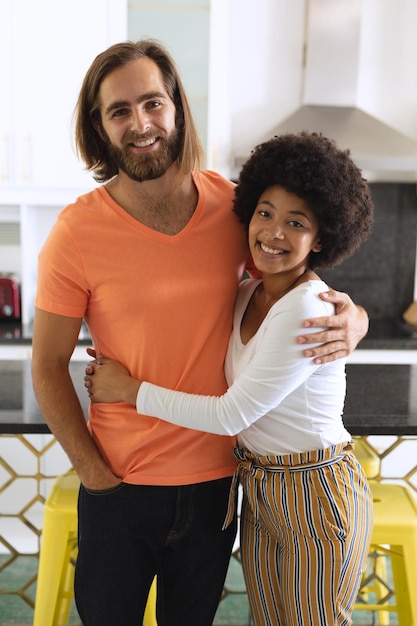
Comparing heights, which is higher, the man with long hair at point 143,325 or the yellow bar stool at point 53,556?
the man with long hair at point 143,325

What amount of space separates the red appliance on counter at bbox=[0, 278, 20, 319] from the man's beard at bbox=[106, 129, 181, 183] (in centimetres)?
210

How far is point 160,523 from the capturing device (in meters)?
1.36

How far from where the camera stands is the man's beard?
4.32 feet

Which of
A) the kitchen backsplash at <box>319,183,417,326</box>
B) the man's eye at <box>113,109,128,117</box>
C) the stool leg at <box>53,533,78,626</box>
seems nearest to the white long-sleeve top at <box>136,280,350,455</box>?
the man's eye at <box>113,109,128,117</box>

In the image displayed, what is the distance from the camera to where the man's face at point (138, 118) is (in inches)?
51.5

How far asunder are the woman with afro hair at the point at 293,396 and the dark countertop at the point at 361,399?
0.75 ft

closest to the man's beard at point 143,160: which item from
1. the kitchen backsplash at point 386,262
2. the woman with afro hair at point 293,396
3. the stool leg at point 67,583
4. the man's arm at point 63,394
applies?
the woman with afro hair at point 293,396

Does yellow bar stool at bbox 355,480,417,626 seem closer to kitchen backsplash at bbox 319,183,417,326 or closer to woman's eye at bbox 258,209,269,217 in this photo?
woman's eye at bbox 258,209,269,217

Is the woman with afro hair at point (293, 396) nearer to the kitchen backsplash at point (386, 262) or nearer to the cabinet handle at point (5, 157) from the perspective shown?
the cabinet handle at point (5, 157)

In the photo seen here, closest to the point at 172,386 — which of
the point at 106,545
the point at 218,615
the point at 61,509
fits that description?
the point at 106,545

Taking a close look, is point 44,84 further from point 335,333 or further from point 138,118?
point 335,333

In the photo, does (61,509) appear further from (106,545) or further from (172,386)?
(172,386)

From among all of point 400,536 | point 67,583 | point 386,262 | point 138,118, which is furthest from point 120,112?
point 386,262

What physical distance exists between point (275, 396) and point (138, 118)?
1.85 ft
